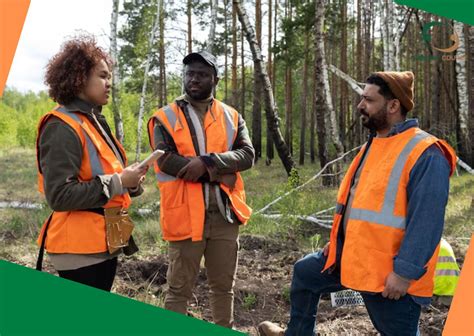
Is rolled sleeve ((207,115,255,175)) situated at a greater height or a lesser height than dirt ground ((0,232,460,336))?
greater

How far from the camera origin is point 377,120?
8.59ft

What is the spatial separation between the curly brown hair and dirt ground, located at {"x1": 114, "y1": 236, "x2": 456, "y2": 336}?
1985 millimetres

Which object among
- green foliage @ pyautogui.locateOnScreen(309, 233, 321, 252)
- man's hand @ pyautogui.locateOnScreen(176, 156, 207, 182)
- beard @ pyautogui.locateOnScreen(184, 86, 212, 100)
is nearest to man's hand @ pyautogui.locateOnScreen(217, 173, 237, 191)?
man's hand @ pyautogui.locateOnScreen(176, 156, 207, 182)

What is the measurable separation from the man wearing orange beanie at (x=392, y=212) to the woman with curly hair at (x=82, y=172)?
44.2 inches

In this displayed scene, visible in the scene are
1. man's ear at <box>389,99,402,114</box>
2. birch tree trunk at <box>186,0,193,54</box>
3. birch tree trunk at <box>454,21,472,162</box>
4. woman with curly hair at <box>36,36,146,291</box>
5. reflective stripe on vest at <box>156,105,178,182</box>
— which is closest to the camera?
woman with curly hair at <box>36,36,146,291</box>

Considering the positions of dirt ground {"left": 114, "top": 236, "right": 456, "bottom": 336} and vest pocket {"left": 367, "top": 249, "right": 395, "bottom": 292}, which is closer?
vest pocket {"left": 367, "top": 249, "right": 395, "bottom": 292}

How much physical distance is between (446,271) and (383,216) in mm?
1573

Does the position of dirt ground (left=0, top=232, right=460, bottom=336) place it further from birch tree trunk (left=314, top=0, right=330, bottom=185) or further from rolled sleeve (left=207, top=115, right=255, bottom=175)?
birch tree trunk (left=314, top=0, right=330, bottom=185)

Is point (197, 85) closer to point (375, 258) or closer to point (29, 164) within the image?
point (375, 258)

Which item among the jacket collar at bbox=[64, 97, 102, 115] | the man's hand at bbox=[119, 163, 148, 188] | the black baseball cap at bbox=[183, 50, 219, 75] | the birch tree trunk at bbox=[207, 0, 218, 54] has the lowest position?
the man's hand at bbox=[119, 163, 148, 188]

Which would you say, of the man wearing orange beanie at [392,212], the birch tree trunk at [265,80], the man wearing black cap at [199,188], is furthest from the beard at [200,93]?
the birch tree trunk at [265,80]

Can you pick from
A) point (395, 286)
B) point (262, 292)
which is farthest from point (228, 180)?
point (262, 292)

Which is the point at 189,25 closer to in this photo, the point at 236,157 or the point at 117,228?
the point at 236,157

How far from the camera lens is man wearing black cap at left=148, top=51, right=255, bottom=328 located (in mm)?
3109
